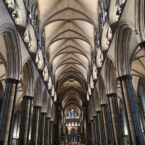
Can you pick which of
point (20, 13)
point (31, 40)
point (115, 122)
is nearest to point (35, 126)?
point (115, 122)

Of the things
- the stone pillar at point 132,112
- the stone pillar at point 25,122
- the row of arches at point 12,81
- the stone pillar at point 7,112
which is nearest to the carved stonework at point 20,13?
the row of arches at point 12,81

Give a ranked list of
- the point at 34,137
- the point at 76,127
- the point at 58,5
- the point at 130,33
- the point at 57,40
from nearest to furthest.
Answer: the point at 130,33 < the point at 34,137 < the point at 58,5 < the point at 57,40 < the point at 76,127

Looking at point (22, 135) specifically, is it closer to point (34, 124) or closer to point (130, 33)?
point (34, 124)

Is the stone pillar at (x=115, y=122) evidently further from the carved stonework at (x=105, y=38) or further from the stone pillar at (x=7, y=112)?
the stone pillar at (x=7, y=112)

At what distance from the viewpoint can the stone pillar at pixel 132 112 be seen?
711 centimetres

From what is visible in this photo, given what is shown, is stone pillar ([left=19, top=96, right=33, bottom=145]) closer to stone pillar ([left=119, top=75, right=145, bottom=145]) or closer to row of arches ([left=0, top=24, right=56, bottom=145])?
row of arches ([left=0, top=24, right=56, bottom=145])

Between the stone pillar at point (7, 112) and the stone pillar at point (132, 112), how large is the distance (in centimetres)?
577

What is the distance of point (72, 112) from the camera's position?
4822 cm

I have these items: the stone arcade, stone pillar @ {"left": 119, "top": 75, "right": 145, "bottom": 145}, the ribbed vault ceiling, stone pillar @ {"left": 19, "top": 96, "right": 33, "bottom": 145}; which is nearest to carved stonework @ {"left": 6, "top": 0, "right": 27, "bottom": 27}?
the stone arcade

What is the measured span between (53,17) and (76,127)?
38.8 m

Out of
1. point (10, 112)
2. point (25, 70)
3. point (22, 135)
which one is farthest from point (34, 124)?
point (10, 112)

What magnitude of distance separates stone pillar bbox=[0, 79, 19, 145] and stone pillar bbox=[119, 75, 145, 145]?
5.77 meters

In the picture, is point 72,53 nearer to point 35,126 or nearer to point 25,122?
point 35,126

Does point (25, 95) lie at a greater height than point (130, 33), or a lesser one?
lesser
